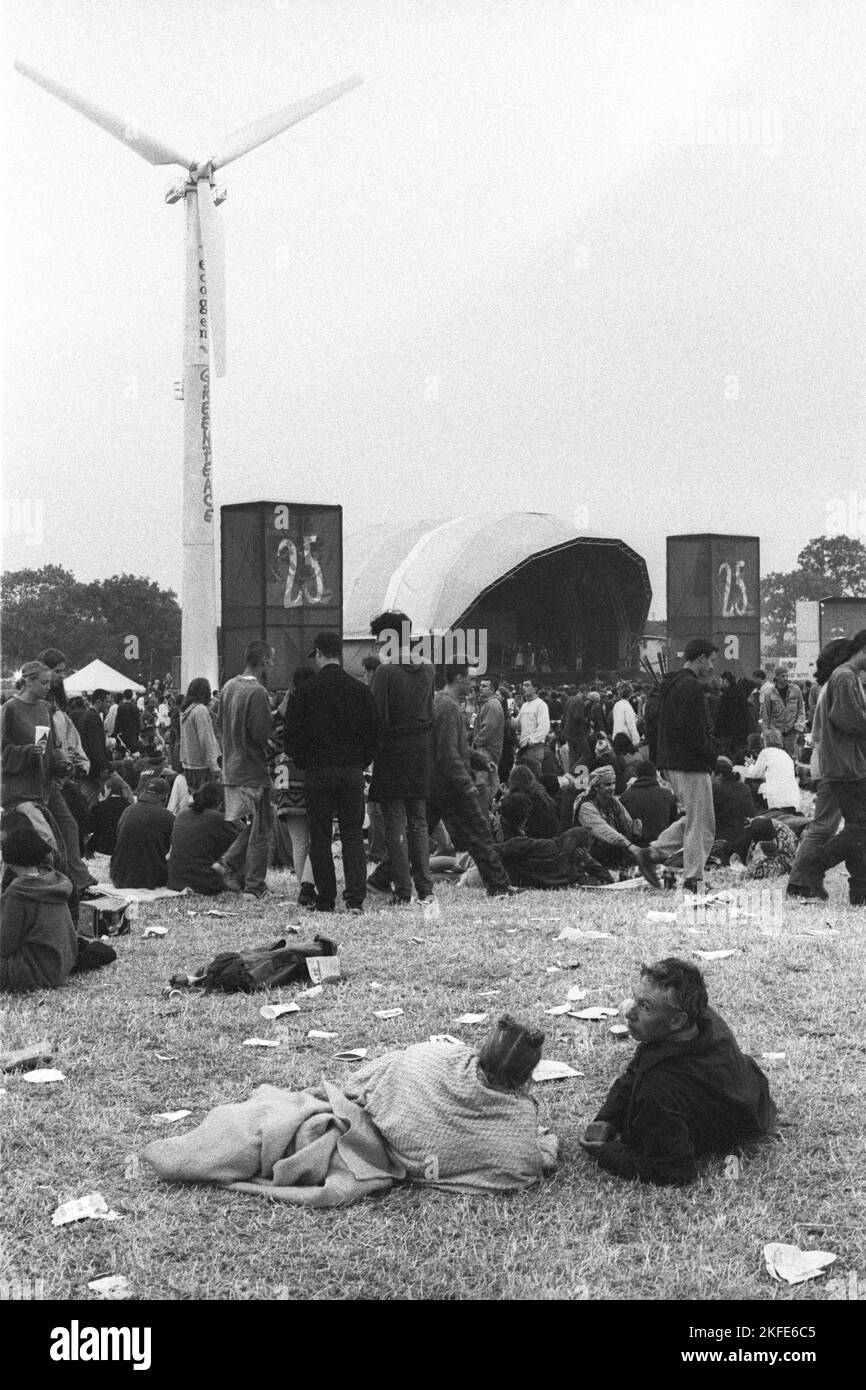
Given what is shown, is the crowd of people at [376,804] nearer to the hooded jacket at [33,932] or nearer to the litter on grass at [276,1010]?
the hooded jacket at [33,932]

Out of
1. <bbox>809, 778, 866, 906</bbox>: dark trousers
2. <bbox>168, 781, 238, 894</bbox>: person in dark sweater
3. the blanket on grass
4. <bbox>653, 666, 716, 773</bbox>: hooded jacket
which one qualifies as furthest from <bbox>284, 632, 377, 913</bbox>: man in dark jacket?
the blanket on grass

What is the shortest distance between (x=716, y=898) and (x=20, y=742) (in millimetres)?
4567

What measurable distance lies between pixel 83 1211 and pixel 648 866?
21.7 feet

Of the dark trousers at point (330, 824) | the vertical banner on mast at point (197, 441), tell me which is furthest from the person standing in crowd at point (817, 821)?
the vertical banner on mast at point (197, 441)

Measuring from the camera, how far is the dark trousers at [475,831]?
9969mm

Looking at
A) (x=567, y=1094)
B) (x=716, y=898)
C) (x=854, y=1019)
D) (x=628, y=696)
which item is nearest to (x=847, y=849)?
Answer: (x=716, y=898)

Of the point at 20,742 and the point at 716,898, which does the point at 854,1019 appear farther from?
the point at 20,742

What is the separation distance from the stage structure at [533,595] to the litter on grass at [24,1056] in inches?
1485

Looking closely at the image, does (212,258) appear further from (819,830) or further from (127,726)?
(819,830)

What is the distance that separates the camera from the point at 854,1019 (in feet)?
21.3

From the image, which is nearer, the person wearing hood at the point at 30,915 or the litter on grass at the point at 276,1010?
the litter on grass at the point at 276,1010

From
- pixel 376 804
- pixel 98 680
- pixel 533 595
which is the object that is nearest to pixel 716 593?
pixel 376 804

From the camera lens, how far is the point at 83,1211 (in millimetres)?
4395

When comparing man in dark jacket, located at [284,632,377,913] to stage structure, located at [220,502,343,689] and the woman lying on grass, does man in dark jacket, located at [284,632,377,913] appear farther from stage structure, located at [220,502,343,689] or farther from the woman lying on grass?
stage structure, located at [220,502,343,689]
